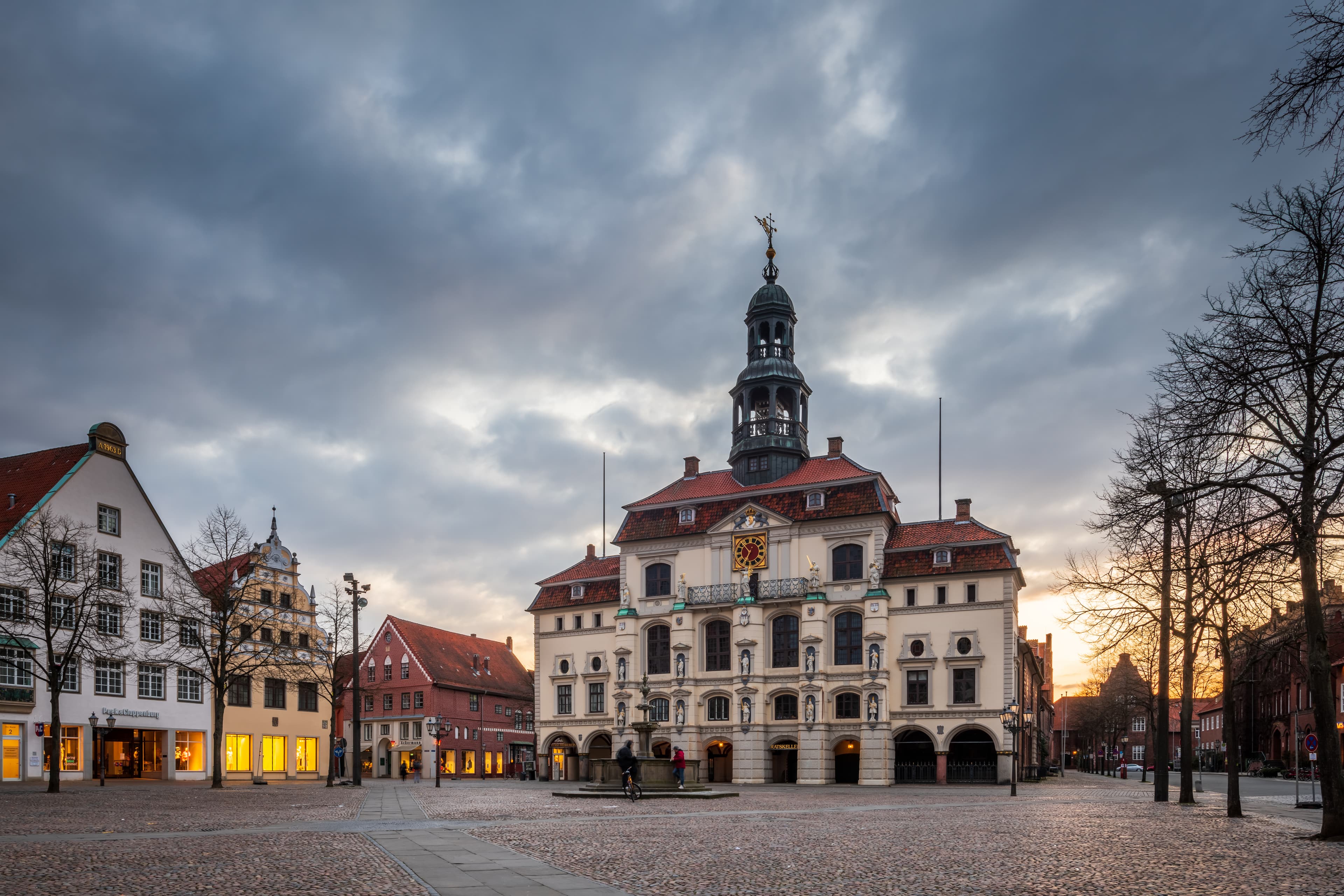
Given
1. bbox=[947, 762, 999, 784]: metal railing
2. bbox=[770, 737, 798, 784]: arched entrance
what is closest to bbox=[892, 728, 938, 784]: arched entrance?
bbox=[947, 762, 999, 784]: metal railing

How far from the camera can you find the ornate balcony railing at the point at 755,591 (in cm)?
6159

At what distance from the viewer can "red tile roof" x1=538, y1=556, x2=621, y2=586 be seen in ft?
228

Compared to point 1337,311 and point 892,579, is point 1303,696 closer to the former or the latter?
point 892,579

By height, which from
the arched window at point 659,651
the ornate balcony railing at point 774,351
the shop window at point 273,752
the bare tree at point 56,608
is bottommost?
the shop window at point 273,752

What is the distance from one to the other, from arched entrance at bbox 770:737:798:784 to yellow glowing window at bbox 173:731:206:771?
29.7 m

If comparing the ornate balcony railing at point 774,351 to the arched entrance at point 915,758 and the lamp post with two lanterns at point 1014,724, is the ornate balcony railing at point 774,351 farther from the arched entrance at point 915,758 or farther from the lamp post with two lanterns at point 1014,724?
the lamp post with two lanterns at point 1014,724

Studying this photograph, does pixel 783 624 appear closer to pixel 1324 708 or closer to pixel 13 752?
pixel 13 752

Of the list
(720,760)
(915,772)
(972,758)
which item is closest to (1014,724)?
(972,758)

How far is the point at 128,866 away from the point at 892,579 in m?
49.6

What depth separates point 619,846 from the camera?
1714 centimetres

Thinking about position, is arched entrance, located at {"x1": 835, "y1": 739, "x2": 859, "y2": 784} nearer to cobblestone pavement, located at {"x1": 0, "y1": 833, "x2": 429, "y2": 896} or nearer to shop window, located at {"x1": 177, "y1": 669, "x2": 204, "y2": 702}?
shop window, located at {"x1": 177, "y1": 669, "x2": 204, "y2": 702}

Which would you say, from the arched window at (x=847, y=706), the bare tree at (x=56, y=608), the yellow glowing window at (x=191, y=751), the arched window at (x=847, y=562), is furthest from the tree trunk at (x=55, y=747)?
the arched window at (x=847, y=562)

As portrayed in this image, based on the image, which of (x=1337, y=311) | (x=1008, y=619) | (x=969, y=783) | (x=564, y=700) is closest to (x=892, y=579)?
(x=1008, y=619)

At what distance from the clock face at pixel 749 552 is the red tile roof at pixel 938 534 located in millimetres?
7039
